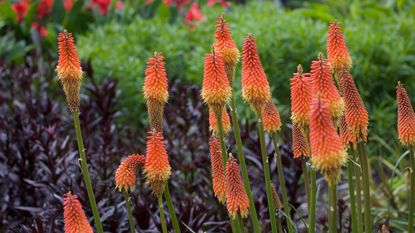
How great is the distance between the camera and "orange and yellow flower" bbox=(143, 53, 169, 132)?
2.49m

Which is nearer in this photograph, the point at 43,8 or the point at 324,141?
the point at 324,141

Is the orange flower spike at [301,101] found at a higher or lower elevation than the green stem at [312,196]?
higher

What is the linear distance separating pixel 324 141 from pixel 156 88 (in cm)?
74

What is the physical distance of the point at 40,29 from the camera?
8.75m

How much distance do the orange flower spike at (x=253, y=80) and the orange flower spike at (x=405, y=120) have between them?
51 cm

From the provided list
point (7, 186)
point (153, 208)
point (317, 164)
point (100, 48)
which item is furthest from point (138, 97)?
point (317, 164)

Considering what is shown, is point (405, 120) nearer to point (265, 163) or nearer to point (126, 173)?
point (265, 163)

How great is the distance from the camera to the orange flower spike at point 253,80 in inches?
92.8

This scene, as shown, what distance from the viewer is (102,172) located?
13.8 ft

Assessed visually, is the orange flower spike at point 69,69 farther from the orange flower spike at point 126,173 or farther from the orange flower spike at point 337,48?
the orange flower spike at point 337,48

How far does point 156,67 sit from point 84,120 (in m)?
2.90

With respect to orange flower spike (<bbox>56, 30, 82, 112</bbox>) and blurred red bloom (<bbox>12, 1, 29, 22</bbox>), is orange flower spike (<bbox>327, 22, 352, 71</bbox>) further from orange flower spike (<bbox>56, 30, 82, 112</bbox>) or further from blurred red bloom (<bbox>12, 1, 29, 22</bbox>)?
blurred red bloom (<bbox>12, 1, 29, 22</bbox>)

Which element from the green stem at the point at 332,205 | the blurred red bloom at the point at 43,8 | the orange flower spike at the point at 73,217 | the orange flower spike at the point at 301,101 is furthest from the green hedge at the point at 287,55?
the orange flower spike at the point at 73,217

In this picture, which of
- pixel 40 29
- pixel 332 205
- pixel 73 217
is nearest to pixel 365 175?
pixel 332 205
